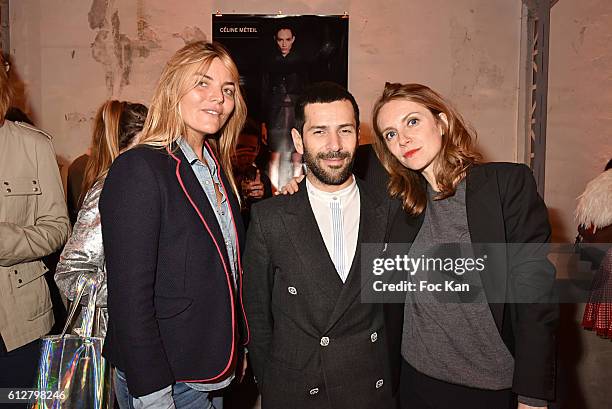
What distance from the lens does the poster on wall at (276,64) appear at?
532 centimetres

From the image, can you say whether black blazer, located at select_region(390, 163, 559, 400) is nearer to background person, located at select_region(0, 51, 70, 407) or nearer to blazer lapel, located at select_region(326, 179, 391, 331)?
blazer lapel, located at select_region(326, 179, 391, 331)

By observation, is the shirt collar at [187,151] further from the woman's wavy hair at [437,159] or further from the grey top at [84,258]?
the woman's wavy hair at [437,159]

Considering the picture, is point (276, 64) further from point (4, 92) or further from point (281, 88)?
point (4, 92)

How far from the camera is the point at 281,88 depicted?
17.7 ft

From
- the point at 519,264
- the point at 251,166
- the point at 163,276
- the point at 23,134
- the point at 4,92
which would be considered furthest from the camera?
the point at 251,166

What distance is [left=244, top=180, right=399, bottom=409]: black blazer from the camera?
196 cm

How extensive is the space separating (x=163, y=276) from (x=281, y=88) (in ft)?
13.1

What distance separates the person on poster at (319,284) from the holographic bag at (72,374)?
0.62 meters

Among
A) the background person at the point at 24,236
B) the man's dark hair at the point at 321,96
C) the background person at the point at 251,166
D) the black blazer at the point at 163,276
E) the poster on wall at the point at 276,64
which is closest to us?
the black blazer at the point at 163,276

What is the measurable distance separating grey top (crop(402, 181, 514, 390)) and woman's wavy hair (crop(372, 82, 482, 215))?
0.06 m

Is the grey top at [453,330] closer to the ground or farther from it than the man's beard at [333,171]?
closer to the ground

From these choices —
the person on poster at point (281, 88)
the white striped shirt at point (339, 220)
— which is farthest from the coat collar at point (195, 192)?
the person on poster at point (281, 88)

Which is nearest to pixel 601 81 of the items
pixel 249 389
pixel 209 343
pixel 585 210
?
pixel 585 210

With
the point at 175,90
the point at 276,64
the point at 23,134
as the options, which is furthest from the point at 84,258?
the point at 276,64
